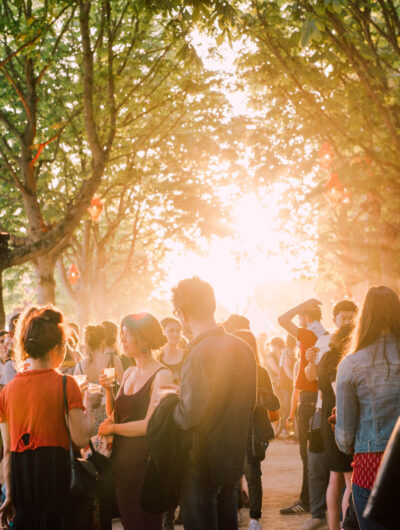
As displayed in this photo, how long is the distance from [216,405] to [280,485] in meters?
6.46

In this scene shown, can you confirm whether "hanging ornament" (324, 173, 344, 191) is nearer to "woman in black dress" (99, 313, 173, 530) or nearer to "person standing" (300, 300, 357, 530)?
"person standing" (300, 300, 357, 530)

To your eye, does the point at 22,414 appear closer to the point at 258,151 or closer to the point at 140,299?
the point at 258,151

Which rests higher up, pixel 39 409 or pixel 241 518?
pixel 39 409

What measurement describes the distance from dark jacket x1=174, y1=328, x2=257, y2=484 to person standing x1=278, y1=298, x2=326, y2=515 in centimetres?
359

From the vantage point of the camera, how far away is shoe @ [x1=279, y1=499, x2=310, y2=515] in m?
7.72

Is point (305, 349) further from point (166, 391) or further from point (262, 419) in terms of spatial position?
point (166, 391)

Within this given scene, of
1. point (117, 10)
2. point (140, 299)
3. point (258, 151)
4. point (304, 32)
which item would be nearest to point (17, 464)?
point (304, 32)

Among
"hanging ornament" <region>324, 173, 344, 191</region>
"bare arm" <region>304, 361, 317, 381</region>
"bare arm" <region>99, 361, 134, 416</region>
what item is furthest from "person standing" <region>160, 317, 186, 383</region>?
"hanging ornament" <region>324, 173, 344, 191</region>

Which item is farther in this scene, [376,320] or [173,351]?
[173,351]

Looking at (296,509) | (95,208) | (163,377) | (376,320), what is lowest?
(296,509)

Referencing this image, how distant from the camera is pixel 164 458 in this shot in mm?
3688

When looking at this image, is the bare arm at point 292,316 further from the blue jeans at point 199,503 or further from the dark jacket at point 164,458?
the dark jacket at point 164,458

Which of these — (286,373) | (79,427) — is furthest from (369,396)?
(286,373)

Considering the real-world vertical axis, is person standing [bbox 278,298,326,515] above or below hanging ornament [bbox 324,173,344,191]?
below
